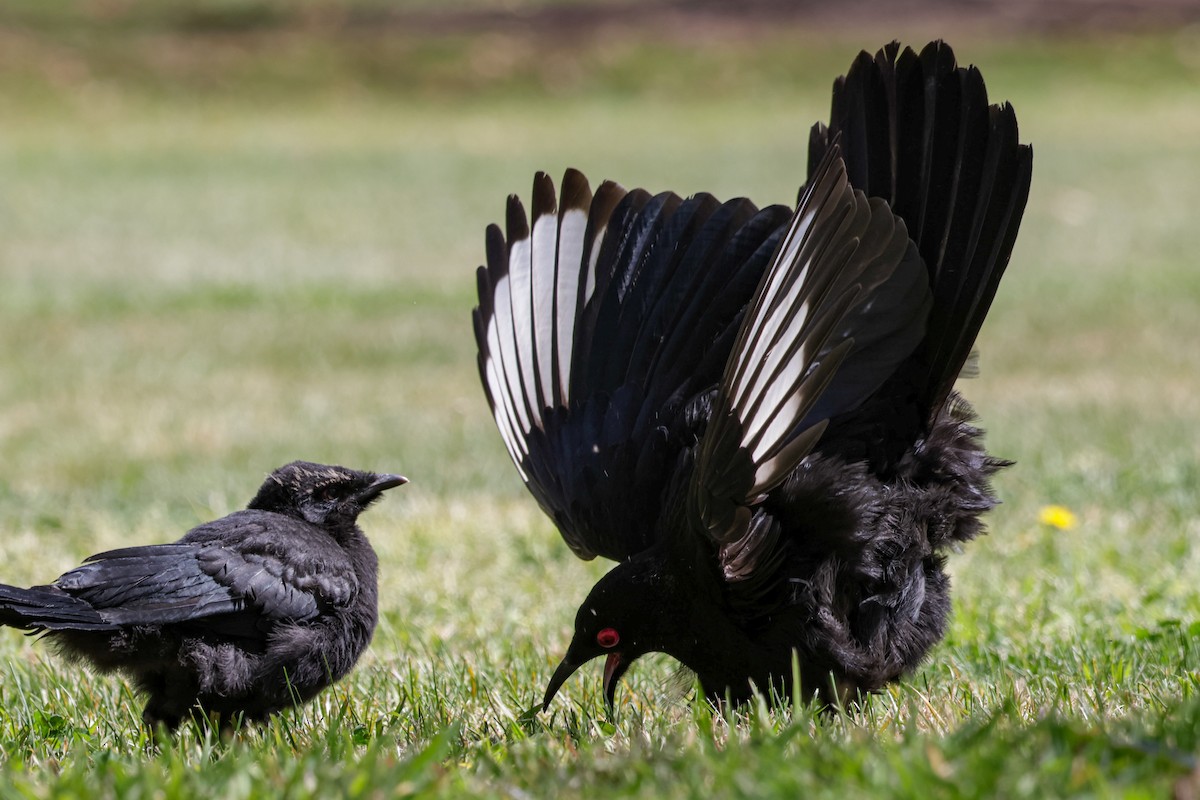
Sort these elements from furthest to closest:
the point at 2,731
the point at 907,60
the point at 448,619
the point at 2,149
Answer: the point at 2,149 < the point at 448,619 < the point at 907,60 < the point at 2,731

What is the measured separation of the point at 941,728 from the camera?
3.14m

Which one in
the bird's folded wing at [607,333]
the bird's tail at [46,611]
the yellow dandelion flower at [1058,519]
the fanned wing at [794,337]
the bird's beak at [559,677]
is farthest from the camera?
the yellow dandelion flower at [1058,519]

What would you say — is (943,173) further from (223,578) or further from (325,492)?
(223,578)

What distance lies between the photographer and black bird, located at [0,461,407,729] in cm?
368

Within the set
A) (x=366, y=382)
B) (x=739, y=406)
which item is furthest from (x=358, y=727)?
(x=366, y=382)

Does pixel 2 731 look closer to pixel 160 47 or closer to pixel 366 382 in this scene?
pixel 366 382

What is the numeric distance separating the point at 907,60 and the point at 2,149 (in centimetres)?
2423

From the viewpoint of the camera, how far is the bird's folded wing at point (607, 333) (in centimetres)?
419

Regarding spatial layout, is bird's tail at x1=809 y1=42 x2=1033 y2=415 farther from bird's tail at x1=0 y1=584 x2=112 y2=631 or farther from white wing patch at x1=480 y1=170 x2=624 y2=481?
bird's tail at x1=0 y1=584 x2=112 y2=631

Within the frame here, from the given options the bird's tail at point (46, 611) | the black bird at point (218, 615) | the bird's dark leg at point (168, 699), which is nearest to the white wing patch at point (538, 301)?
the black bird at point (218, 615)

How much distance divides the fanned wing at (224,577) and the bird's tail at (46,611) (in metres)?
0.03

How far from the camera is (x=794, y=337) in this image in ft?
10.5

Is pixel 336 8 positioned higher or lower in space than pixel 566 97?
higher

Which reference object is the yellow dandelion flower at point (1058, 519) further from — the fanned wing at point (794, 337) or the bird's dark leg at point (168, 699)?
the bird's dark leg at point (168, 699)
